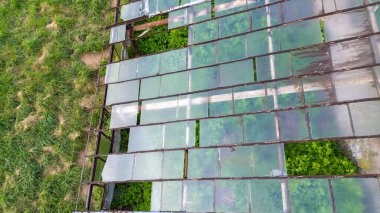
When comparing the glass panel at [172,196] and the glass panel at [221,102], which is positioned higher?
the glass panel at [221,102]

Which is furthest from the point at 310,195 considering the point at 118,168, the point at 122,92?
the point at 122,92

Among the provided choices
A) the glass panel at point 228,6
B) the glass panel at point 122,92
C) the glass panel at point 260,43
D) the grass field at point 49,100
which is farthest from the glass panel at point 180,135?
the glass panel at point 228,6

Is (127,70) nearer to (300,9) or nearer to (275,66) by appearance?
(275,66)

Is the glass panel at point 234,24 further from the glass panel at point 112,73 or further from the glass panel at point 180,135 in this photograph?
the glass panel at point 112,73

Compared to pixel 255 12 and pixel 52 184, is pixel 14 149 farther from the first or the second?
pixel 255 12

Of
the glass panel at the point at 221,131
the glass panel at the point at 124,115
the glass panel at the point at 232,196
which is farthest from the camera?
the glass panel at the point at 124,115

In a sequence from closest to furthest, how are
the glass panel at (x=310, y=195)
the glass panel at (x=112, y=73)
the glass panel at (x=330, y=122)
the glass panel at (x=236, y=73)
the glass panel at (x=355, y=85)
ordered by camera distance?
the glass panel at (x=310, y=195) → the glass panel at (x=330, y=122) → the glass panel at (x=355, y=85) → the glass panel at (x=236, y=73) → the glass panel at (x=112, y=73)

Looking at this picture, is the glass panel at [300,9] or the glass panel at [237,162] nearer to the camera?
the glass panel at [237,162]
